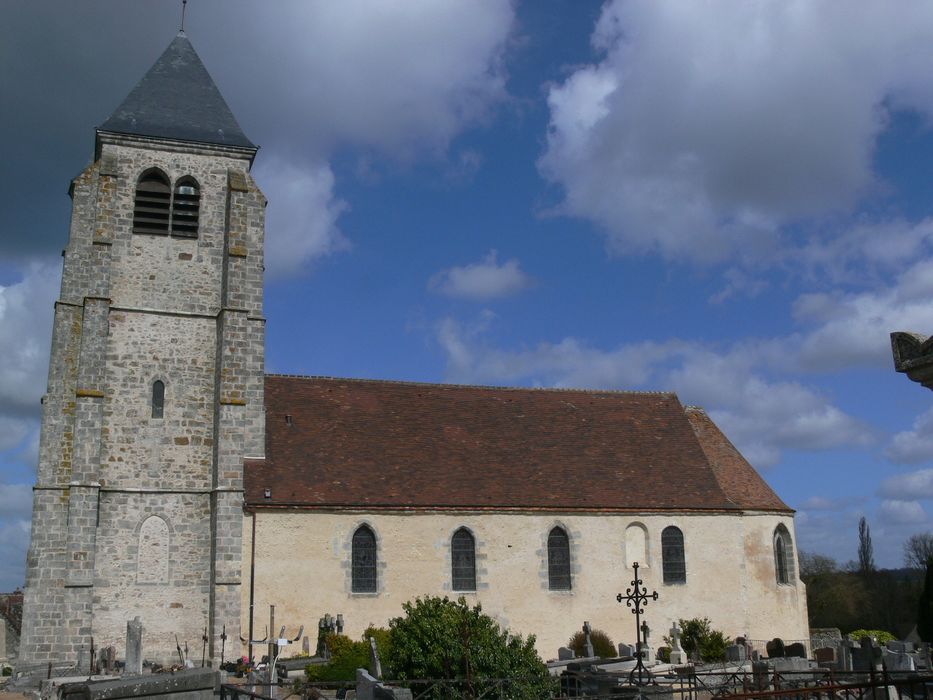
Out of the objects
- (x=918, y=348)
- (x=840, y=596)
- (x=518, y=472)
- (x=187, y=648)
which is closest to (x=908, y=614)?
(x=840, y=596)

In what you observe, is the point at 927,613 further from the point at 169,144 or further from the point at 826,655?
the point at 169,144

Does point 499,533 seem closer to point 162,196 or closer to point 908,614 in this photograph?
point 162,196

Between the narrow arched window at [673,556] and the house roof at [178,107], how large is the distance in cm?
1645

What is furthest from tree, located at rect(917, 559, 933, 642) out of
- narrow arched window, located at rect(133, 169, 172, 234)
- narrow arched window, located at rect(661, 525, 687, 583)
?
narrow arched window, located at rect(133, 169, 172, 234)

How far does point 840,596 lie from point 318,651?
3920 centimetres

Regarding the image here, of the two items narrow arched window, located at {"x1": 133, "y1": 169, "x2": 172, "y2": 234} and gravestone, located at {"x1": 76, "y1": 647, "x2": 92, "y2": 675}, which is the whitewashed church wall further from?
narrow arched window, located at {"x1": 133, "y1": 169, "x2": 172, "y2": 234}

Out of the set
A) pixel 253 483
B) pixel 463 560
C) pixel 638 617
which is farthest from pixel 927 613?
pixel 253 483

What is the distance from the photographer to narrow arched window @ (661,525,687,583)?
26500 mm

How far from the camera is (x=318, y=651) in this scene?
72.5 ft

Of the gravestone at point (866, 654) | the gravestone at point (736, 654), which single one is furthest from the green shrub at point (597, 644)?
the gravestone at point (866, 654)

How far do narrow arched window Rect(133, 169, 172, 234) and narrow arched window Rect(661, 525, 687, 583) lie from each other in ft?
54.5

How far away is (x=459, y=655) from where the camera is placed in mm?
14078

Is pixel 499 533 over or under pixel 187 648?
over

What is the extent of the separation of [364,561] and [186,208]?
1085 centimetres
